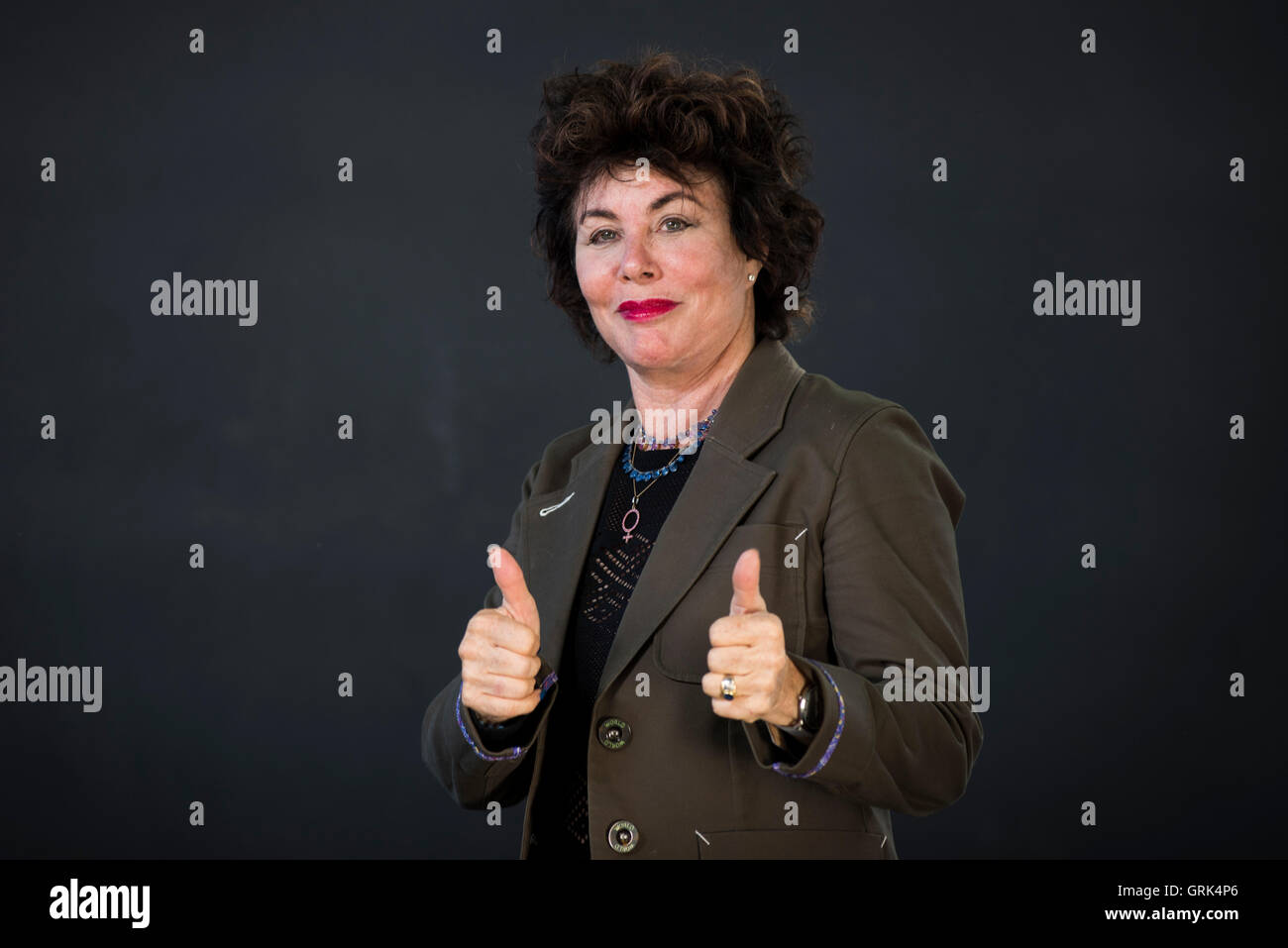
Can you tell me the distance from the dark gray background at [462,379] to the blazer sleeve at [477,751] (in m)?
1.86

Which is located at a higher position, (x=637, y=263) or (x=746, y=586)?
(x=637, y=263)

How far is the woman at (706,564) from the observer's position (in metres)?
1.78

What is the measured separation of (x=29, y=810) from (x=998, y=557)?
112 inches

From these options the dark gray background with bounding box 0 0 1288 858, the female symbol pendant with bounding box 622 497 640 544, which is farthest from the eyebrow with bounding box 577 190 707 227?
the dark gray background with bounding box 0 0 1288 858

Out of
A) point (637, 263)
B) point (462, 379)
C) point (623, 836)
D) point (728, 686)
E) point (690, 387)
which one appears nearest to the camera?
point (728, 686)

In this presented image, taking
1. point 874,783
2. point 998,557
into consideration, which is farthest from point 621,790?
point 998,557

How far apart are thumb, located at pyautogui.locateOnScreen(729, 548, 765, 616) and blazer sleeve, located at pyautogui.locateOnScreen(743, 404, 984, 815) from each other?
0.34 feet

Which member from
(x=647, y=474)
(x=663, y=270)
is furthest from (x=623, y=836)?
(x=663, y=270)

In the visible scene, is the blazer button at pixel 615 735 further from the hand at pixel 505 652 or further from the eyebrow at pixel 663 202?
the eyebrow at pixel 663 202

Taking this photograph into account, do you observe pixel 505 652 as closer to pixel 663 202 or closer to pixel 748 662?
pixel 748 662

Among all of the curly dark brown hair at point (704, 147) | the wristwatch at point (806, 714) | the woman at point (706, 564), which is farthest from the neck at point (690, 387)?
the wristwatch at point (806, 714)

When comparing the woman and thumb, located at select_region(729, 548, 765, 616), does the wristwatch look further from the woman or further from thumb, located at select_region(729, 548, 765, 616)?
thumb, located at select_region(729, 548, 765, 616)

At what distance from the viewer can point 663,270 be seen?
2129mm

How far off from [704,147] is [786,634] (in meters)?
0.78
